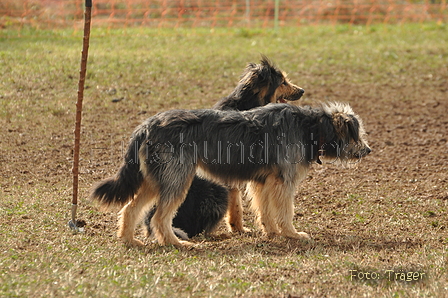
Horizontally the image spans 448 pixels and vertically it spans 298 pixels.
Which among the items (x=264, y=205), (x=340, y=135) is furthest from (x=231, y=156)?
(x=340, y=135)

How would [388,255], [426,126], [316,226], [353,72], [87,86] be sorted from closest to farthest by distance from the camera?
[388,255], [316,226], [426,126], [87,86], [353,72]

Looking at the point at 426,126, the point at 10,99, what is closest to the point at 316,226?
the point at 426,126

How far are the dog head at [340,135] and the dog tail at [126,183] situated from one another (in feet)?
6.22

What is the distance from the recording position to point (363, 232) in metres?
6.24

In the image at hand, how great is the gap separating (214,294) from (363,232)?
8.09 ft

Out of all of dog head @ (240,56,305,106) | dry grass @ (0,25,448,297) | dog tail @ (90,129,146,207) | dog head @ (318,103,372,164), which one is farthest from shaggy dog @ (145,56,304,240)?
dog head @ (318,103,372,164)

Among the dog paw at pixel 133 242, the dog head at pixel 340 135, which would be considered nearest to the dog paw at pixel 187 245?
the dog paw at pixel 133 242

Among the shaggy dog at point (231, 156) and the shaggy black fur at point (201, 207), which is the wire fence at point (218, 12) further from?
the shaggy dog at point (231, 156)

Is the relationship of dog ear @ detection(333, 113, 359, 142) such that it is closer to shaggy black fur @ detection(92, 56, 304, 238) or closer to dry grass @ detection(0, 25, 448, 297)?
dry grass @ detection(0, 25, 448, 297)

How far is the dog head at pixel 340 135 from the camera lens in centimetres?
611

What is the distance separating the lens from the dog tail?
18.3 feet

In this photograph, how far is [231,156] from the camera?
5.80 metres

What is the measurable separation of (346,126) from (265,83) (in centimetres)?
134

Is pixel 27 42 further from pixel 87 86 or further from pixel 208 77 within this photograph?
pixel 208 77
